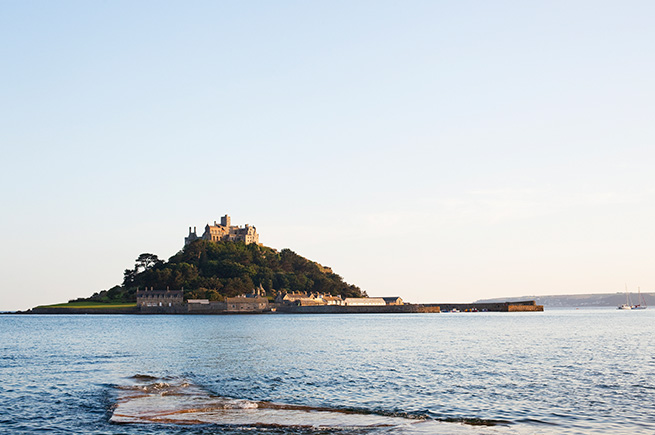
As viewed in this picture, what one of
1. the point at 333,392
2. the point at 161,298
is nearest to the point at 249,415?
the point at 333,392

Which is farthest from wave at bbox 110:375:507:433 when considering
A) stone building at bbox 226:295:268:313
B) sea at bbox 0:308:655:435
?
stone building at bbox 226:295:268:313

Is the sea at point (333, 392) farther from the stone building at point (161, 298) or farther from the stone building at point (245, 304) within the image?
the stone building at point (161, 298)

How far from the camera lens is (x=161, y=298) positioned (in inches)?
7776

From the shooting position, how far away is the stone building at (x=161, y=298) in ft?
641

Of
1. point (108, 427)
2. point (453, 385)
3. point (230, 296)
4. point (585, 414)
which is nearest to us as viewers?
point (108, 427)

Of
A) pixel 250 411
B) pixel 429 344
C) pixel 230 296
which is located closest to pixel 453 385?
pixel 250 411

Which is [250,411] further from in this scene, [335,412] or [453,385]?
[453,385]

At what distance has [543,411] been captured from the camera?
2492cm

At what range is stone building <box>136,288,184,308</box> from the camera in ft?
641

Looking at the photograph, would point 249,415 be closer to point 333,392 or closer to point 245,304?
point 333,392

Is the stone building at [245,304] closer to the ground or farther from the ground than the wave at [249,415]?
farther from the ground

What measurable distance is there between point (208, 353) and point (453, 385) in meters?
27.9

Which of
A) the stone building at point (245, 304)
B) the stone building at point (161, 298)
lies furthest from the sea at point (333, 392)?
the stone building at point (161, 298)

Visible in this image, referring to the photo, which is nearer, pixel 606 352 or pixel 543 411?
pixel 543 411
